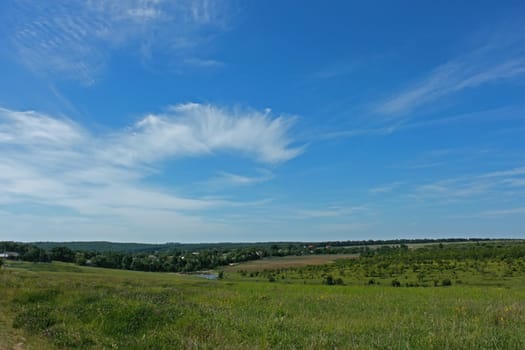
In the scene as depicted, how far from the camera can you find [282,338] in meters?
9.43

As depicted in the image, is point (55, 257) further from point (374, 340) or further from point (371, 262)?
point (374, 340)

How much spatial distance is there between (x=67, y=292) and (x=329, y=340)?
1528cm

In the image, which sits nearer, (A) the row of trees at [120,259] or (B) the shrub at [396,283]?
(B) the shrub at [396,283]

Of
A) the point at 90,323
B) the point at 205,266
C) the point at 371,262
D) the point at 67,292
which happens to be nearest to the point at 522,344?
the point at 90,323

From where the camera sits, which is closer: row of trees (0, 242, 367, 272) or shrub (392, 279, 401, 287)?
shrub (392, 279, 401, 287)

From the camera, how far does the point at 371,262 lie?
112000 millimetres

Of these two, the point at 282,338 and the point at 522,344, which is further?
the point at 282,338

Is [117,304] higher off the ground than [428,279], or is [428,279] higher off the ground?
[117,304]

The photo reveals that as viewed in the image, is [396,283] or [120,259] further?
[120,259]

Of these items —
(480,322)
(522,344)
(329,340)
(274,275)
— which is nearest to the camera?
(522,344)

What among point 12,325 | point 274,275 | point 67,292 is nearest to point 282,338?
point 12,325

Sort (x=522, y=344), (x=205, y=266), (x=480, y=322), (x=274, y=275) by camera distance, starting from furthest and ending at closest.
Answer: (x=205, y=266), (x=274, y=275), (x=480, y=322), (x=522, y=344)

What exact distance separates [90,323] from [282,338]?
702 centimetres

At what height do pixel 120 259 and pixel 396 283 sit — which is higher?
pixel 120 259
